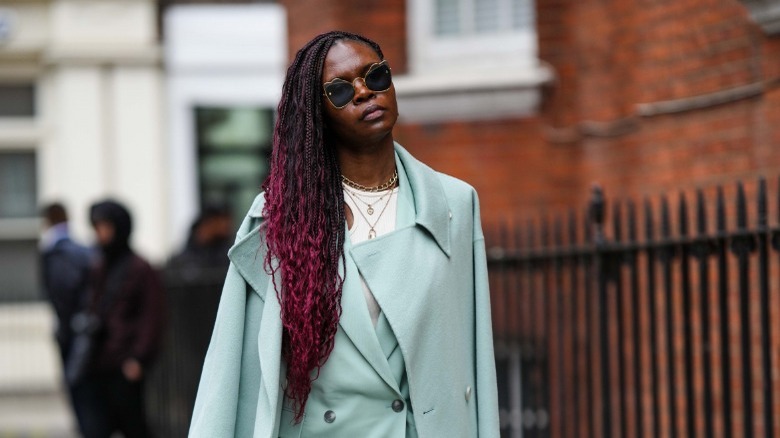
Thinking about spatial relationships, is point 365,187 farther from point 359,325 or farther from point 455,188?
point 359,325

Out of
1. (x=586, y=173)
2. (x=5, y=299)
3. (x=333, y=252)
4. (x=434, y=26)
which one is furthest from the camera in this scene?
(x=5, y=299)

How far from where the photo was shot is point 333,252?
3.54m

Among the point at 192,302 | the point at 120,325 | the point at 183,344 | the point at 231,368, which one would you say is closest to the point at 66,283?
the point at 120,325

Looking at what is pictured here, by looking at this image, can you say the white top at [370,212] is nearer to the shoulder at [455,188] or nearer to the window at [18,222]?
the shoulder at [455,188]

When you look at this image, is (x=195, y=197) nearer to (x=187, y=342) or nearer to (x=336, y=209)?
(x=187, y=342)

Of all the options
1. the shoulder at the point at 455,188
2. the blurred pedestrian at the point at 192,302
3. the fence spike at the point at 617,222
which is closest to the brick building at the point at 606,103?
the fence spike at the point at 617,222

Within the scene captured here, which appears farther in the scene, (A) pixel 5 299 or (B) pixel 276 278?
(A) pixel 5 299

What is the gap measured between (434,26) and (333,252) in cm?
594

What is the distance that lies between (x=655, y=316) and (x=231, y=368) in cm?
269

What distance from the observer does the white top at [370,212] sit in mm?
3615

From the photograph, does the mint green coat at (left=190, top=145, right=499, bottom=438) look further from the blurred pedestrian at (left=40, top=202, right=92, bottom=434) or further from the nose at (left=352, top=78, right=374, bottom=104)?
A: the blurred pedestrian at (left=40, top=202, right=92, bottom=434)

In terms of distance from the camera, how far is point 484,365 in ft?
12.0

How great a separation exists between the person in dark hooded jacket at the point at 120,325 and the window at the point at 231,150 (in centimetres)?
698

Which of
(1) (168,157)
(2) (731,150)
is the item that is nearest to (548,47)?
(2) (731,150)
